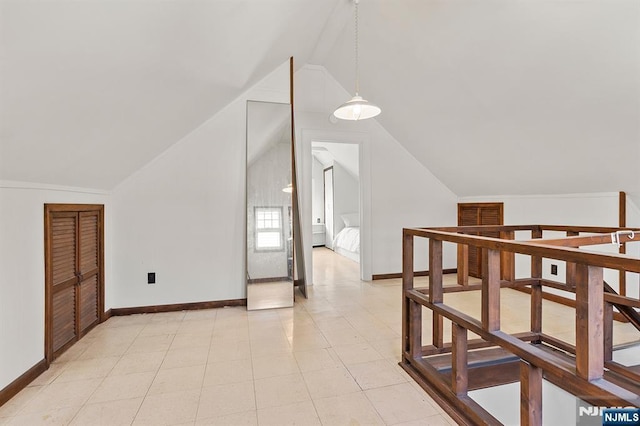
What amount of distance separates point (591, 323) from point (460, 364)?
78cm

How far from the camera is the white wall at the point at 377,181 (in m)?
4.26

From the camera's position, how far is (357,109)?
2.44 m

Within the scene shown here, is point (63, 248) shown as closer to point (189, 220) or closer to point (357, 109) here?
point (189, 220)

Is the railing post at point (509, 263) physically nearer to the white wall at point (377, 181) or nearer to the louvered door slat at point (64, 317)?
the white wall at point (377, 181)

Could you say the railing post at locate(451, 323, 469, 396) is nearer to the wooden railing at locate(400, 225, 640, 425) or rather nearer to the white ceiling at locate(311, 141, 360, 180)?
the wooden railing at locate(400, 225, 640, 425)

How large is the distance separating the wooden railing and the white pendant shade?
1.06 meters

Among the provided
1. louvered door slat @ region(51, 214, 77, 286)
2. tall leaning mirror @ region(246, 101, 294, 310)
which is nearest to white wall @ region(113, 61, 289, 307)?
tall leaning mirror @ region(246, 101, 294, 310)

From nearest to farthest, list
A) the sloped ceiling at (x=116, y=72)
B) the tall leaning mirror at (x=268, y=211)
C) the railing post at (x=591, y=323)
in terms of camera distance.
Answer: the railing post at (x=591, y=323), the sloped ceiling at (x=116, y=72), the tall leaning mirror at (x=268, y=211)

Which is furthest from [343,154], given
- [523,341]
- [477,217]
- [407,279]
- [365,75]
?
[523,341]

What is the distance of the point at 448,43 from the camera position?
2.66m

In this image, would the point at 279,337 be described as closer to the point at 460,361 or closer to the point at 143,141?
the point at 460,361

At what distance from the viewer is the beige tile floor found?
162 centimetres

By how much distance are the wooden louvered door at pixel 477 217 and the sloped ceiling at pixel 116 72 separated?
339 centimetres

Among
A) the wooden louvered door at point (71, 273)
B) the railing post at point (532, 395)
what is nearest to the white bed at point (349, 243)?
the wooden louvered door at point (71, 273)
